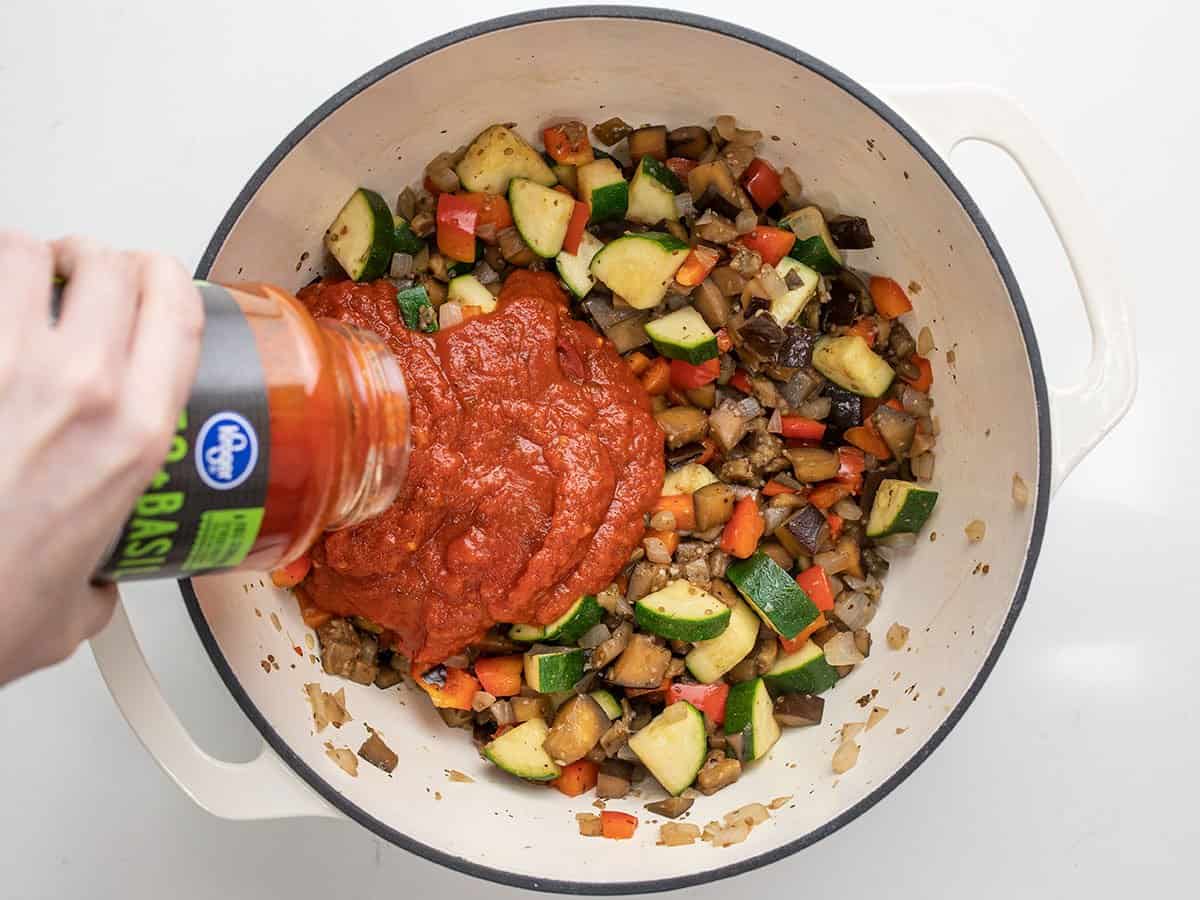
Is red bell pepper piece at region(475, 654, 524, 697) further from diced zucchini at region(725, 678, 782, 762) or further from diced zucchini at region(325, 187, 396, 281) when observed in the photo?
diced zucchini at region(325, 187, 396, 281)

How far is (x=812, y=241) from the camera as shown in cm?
227

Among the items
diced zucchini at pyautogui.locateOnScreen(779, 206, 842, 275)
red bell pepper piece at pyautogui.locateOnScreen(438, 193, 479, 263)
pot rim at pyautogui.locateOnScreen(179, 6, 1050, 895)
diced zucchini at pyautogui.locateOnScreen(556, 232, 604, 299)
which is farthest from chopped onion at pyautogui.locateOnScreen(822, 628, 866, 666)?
red bell pepper piece at pyautogui.locateOnScreen(438, 193, 479, 263)

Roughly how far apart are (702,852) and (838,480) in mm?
806

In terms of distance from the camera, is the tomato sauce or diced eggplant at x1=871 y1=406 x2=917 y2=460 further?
diced eggplant at x1=871 y1=406 x2=917 y2=460

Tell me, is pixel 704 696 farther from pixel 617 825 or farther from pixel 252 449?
pixel 252 449

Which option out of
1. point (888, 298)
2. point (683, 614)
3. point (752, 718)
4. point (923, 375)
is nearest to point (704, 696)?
point (752, 718)

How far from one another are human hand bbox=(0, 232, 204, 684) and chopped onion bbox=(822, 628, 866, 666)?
1.51 metres

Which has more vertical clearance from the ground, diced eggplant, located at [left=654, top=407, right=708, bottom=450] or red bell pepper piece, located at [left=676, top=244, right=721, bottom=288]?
red bell pepper piece, located at [left=676, top=244, right=721, bottom=288]

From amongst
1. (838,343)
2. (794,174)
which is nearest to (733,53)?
(794,174)

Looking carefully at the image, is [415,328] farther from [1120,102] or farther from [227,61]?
[1120,102]

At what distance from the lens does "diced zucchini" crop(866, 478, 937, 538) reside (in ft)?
7.34

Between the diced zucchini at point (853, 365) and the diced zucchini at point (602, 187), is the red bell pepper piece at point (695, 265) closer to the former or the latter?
the diced zucchini at point (602, 187)

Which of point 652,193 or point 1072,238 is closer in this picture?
point 1072,238

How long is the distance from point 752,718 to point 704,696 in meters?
0.11
